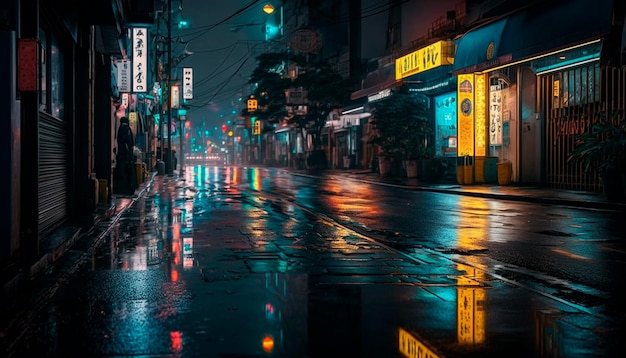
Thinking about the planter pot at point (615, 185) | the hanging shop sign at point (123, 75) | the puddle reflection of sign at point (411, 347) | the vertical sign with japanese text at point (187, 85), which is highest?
the vertical sign with japanese text at point (187, 85)

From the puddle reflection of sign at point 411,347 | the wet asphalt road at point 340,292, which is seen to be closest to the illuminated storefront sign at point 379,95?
the wet asphalt road at point 340,292

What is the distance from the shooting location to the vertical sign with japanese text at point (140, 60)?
33875mm

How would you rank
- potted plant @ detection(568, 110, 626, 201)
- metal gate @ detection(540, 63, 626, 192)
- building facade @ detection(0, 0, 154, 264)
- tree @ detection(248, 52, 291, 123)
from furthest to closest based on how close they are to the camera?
Result: tree @ detection(248, 52, 291, 123) < metal gate @ detection(540, 63, 626, 192) < potted plant @ detection(568, 110, 626, 201) < building facade @ detection(0, 0, 154, 264)

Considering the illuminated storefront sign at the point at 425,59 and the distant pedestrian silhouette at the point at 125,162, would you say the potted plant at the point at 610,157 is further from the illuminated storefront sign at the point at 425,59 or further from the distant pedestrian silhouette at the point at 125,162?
the distant pedestrian silhouette at the point at 125,162

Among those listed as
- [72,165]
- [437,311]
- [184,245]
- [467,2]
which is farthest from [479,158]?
[437,311]

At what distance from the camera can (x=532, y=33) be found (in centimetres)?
2544

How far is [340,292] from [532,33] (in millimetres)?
20255

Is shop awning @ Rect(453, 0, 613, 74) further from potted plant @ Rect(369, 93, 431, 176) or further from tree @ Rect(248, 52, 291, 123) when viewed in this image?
tree @ Rect(248, 52, 291, 123)

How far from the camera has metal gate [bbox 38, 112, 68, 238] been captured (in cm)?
1255

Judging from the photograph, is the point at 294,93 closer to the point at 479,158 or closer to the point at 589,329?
the point at 479,158

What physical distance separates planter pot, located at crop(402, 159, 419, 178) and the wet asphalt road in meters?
22.5

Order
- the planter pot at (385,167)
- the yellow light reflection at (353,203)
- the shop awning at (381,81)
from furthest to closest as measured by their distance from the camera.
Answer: the planter pot at (385,167)
the shop awning at (381,81)
the yellow light reflection at (353,203)

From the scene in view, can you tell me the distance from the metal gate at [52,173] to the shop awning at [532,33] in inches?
614

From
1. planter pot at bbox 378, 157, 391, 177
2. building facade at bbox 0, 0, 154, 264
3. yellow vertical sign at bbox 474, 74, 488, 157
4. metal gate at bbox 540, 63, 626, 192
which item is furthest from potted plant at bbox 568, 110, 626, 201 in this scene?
planter pot at bbox 378, 157, 391, 177
